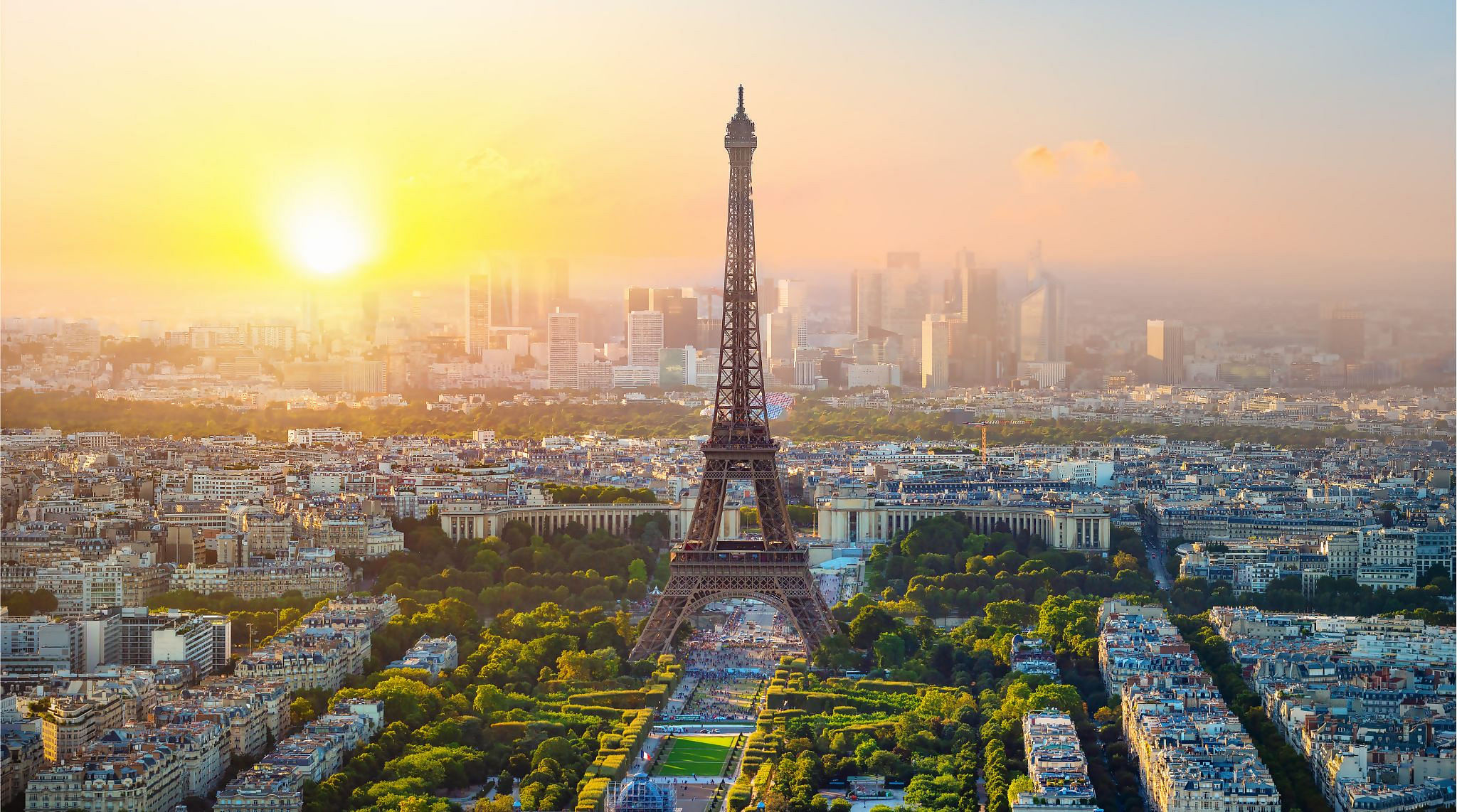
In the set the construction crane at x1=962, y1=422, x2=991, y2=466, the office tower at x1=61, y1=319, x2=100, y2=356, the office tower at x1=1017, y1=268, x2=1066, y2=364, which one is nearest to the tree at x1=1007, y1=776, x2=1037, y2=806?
the construction crane at x1=962, y1=422, x2=991, y2=466

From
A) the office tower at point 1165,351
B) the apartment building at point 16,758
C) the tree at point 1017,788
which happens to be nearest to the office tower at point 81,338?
the office tower at point 1165,351


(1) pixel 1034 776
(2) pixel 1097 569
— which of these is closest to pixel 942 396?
(2) pixel 1097 569

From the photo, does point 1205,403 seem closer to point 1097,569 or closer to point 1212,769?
point 1097,569

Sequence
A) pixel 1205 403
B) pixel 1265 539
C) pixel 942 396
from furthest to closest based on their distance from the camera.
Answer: pixel 942 396, pixel 1205 403, pixel 1265 539

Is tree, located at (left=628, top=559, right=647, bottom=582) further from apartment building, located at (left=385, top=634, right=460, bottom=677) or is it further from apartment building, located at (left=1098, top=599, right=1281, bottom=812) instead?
apartment building, located at (left=1098, top=599, right=1281, bottom=812)

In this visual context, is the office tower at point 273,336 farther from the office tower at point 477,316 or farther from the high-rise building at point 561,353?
the high-rise building at point 561,353
